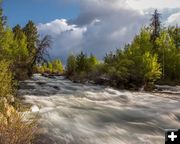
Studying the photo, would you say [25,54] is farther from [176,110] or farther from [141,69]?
[176,110]

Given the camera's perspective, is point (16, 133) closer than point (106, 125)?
Yes

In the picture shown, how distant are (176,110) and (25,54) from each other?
165ft

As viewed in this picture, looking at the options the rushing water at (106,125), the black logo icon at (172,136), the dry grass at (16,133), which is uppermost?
the black logo icon at (172,136)

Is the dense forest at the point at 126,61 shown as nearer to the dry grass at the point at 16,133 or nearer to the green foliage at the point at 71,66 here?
the green foliage at the point at 71,66

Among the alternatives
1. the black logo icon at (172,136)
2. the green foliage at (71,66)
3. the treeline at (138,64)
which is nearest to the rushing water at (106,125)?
the black logo icon at (172,136)

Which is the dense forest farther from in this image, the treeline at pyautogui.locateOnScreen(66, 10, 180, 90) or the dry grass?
the dry grass

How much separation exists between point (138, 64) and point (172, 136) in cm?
5135

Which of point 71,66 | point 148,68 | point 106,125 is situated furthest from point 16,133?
point 71,66

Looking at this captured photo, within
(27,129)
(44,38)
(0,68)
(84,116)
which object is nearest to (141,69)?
(44,38)

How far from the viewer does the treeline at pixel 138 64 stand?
181ft

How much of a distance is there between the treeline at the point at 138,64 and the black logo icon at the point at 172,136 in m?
46.3

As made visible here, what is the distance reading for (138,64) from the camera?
57438 mm

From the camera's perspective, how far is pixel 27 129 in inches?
499

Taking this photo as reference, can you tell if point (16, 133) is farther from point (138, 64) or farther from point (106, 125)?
point (138, 64)
